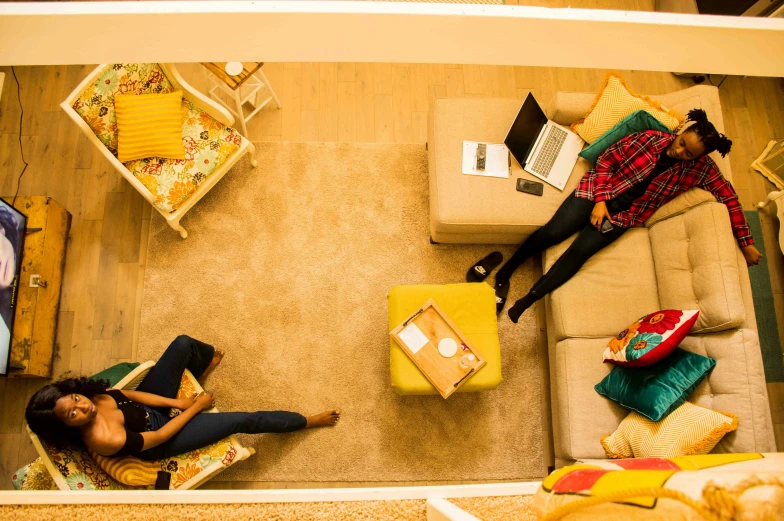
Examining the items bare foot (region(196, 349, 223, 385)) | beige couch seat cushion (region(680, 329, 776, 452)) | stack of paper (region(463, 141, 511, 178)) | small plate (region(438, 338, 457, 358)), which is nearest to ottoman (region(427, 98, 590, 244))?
stack of paper (region(463, 141, 511, 178))

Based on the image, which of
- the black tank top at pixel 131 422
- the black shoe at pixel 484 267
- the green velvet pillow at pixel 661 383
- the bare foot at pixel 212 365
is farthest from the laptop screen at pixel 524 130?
the black tank top at pixel 131 422

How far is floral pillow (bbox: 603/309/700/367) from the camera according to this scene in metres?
2.20

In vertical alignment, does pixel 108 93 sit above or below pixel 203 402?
above

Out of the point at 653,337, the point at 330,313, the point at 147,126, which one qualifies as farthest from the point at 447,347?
the point at 147,126

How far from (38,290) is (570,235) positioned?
9.98ft

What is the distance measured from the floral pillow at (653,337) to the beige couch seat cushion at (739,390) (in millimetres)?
220

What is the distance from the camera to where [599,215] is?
8.84 feet

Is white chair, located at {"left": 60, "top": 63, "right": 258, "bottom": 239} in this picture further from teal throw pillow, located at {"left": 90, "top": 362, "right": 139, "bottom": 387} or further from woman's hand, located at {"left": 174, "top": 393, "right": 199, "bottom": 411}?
woman's hand, located at {"left": 174, "top": 393, "right": 199, "bottom": 411}

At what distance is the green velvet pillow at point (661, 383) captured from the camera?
7.24 ft

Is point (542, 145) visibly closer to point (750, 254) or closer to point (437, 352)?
point (750, 254)

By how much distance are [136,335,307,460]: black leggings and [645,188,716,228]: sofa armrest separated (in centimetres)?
223

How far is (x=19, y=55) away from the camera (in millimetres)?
854

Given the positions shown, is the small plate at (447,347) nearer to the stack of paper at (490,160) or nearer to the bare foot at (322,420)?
the bare foot at (322,420)

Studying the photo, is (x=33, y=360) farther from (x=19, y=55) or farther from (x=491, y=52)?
(x=491, y=52)
